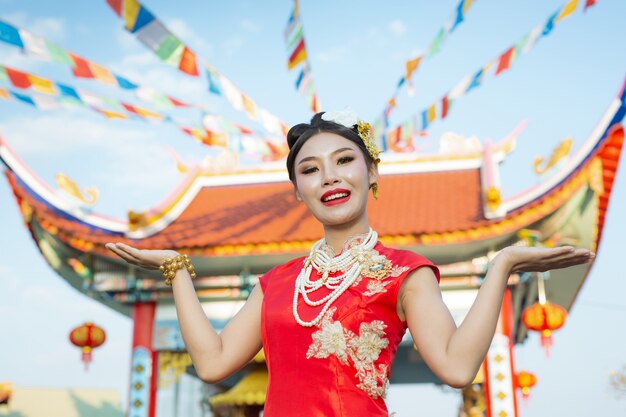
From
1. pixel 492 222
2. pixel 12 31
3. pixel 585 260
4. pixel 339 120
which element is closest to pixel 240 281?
pixel 492 222

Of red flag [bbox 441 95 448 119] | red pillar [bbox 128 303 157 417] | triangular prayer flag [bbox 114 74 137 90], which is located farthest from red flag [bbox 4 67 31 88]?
red flag [bbox 441 95 448 119]

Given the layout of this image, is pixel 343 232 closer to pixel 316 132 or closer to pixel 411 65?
pixel 316 132

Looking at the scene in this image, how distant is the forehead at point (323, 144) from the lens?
1901mm

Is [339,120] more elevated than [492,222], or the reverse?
[492,222]

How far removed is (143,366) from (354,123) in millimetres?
5897

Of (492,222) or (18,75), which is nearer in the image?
(18,75)

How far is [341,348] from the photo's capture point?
165cm

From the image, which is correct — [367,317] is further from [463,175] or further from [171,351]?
[463,175]

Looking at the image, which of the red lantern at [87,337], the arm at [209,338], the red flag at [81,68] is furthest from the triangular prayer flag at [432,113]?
the arm at [209,338]

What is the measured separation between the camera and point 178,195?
842cm

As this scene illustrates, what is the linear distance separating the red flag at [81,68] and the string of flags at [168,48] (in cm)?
98

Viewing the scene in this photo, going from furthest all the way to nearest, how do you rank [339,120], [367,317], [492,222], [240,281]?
[240,281]
[492,222]
[339,120]
[367,317]

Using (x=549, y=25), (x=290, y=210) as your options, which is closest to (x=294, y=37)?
(x=549, y=25)

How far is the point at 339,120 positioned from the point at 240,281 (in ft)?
17.7
